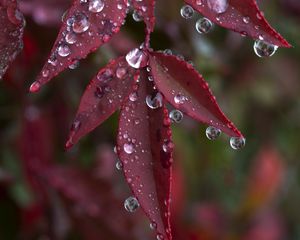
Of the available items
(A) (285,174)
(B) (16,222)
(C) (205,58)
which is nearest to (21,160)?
(B) (16,222)

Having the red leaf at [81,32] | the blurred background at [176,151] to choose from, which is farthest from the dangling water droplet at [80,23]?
the blurred background at [176,151]

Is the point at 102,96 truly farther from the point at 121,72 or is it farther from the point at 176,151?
the point at 176,151

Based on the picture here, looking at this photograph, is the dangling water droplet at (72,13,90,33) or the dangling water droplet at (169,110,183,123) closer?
the dangling water droplet at (72,13,90,33)

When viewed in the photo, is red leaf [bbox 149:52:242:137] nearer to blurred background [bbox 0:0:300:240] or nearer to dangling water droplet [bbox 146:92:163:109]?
dangling water droplet [bbox 146:92:163:109]

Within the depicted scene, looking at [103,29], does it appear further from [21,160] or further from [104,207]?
[21,160]

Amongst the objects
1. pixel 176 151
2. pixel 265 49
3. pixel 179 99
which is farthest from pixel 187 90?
pixel 176 151

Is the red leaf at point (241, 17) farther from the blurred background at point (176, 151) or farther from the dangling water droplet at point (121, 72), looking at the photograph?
the blurred background at point (176, 151)

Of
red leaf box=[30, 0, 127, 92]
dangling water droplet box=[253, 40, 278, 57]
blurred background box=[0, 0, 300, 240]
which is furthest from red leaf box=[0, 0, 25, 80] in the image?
blurred background box=[0, 0, 300, 240]

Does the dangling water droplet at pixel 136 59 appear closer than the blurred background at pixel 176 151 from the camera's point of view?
Yes
